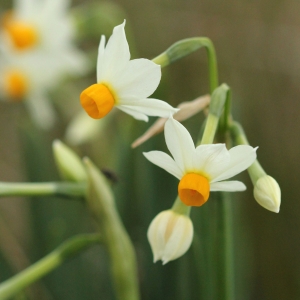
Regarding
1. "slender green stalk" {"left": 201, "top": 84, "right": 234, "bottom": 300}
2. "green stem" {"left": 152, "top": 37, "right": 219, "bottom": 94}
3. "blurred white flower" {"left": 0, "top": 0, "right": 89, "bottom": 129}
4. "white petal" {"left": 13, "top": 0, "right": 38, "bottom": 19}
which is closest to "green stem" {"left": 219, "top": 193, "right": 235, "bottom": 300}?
"slender green stalk" {"left": 201, "top": 84, "right": 234, "bottom": 300}

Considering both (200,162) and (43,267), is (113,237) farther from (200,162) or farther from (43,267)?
(200,162)

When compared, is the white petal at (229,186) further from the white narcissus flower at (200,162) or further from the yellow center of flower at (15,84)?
the yellow center of flower at (15,84)

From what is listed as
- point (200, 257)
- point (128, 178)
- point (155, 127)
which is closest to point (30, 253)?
point (128, 178)

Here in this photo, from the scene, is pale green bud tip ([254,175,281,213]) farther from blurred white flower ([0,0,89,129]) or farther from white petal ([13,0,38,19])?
white petal ([13,0,38,19])

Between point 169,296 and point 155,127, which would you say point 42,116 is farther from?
point 155,127

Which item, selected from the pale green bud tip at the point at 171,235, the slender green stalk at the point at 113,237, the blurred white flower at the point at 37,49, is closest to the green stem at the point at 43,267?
the slender green stalk at the point at 113,237
